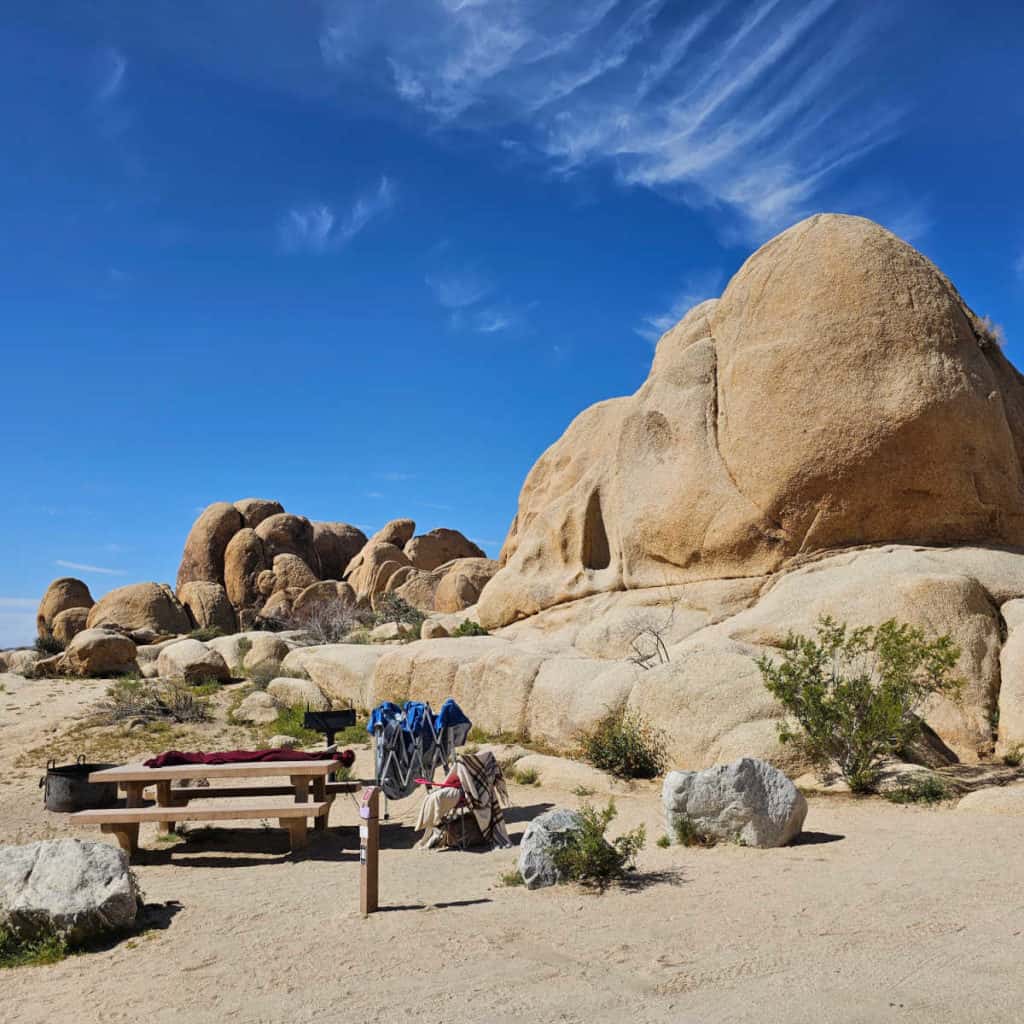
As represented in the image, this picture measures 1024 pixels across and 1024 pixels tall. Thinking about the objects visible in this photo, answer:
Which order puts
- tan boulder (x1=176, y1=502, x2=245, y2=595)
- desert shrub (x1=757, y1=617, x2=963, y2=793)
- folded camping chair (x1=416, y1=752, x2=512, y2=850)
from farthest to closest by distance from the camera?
tan boulder (x1=176, y1=502, x2=245, y2=595)
desert shrub (x1=757, y1=617, x2=963, y2=793)
folded camping chair (x1=416, y1=752, x2=512, y2=850)

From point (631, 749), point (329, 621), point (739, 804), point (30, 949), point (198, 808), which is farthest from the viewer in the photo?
point (329, 621)

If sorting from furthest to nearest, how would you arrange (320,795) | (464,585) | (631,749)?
(464,585) < (631,749) < (320,795)

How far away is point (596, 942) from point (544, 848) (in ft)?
4.30

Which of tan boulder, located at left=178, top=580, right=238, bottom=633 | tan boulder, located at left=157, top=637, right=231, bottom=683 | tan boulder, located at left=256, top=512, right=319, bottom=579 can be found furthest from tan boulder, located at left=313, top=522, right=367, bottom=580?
tan boulder, located at left=157, top=637, right=231, bottom=683

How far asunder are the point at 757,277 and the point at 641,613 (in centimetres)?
569

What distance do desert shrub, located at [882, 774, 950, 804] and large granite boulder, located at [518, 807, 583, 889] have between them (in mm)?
3788

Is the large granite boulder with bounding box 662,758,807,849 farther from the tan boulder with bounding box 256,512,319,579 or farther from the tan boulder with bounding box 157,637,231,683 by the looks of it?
the tan boulder with bounding box 256,512,319,579

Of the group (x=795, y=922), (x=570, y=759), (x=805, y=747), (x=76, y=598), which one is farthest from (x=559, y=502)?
(x=76, y=598)

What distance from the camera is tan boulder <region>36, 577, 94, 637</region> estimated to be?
37.9 m

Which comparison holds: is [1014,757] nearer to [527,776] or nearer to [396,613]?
[527,776]

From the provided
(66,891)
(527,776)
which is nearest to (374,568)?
(527,776)

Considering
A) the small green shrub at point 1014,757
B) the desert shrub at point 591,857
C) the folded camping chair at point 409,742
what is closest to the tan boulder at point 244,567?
the folded camping chair at point 409,742

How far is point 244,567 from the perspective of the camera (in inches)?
1634

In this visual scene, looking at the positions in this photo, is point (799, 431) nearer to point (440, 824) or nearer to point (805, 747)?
point (805, 747)
